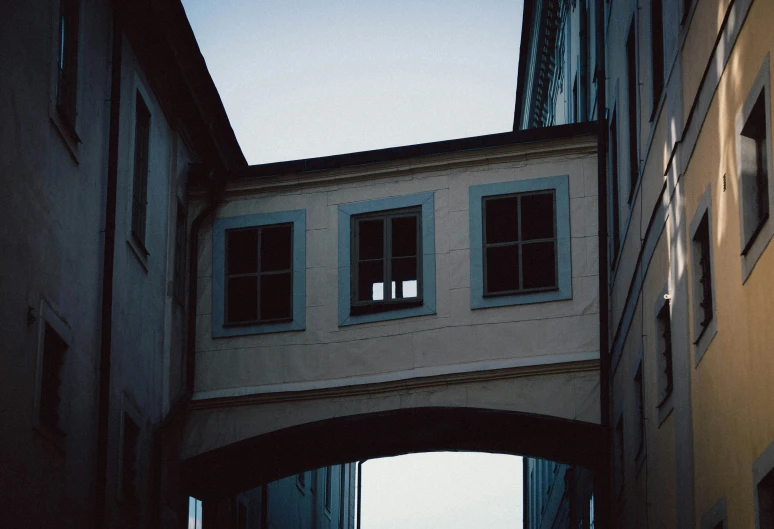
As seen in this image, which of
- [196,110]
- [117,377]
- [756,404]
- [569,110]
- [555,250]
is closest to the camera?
[756,404]

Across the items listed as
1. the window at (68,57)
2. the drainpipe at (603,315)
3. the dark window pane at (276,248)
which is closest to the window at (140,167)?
the dark window pane at (276,248)

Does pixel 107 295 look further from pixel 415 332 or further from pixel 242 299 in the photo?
pixel 415 332

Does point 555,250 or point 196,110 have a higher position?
point 196,110

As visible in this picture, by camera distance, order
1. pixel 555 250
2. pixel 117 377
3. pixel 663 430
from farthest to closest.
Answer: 1. pixel 555 250
2. pixel 117 377
3. pixel 663 430

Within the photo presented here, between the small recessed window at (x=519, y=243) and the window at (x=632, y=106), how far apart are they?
8.60 ft

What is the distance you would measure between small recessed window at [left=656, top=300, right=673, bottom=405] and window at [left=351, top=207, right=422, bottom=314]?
557 cm

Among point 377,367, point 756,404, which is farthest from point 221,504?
point 756,404

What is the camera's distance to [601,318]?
19125 millimetres

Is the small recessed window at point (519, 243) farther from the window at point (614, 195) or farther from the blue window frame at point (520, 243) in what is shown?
the window at point (614, 195)

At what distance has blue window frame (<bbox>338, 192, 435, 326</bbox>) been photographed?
20047 mm

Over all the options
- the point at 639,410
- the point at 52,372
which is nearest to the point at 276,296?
the point at 52,372

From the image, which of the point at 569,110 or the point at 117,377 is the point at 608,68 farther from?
the point at 117,377

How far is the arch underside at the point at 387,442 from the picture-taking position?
1981 centimetres

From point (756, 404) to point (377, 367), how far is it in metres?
10.2
